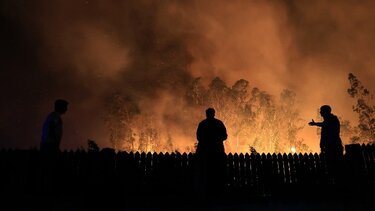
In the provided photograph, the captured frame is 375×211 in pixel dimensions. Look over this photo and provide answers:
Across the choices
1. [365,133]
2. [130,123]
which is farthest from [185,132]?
[365,133]

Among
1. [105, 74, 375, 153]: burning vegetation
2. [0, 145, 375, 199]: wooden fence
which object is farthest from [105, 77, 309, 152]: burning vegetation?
[0, 145, 375, 199]: wooden fence

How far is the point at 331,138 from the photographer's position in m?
11.0

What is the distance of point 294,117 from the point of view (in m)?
67.1

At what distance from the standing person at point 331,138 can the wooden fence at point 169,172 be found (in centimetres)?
36

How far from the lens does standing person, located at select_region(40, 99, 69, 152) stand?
9.19 m

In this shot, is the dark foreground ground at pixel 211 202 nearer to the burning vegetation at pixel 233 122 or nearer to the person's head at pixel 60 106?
the person's head at pixel 60 106

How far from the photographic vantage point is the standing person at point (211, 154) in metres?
10.0

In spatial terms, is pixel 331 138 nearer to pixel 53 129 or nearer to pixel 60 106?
pixel 60 106

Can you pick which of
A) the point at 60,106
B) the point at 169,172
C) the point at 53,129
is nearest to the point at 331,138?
the point at 169,172

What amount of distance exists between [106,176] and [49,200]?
6.73 m

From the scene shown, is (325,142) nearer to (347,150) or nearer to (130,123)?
(347,150)

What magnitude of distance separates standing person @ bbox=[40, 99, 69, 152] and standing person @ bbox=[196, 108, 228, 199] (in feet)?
13.5

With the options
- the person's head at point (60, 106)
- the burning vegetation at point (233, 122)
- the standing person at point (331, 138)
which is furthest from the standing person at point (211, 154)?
the burning vegetation at point (233, 122)

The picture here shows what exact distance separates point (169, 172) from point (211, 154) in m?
2.36
